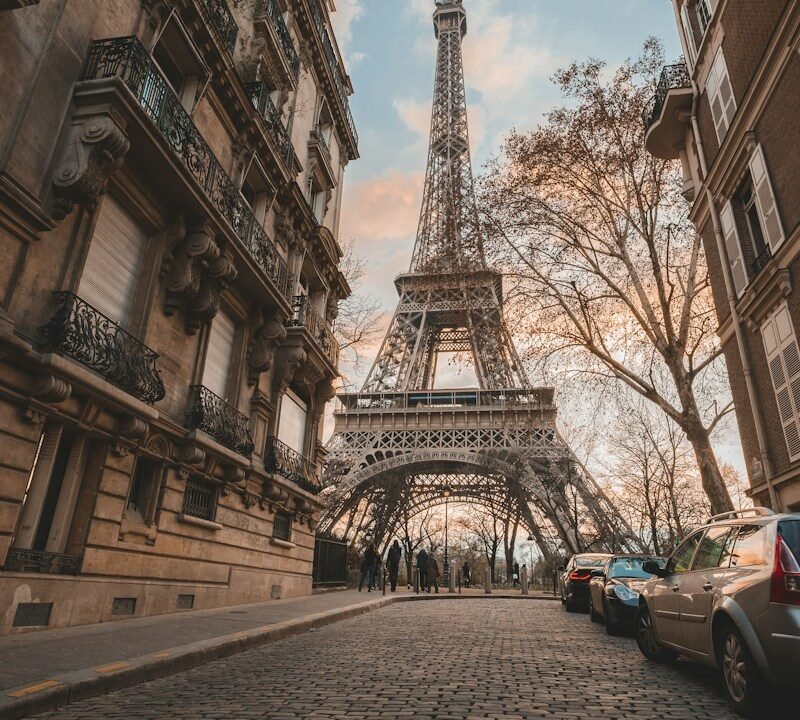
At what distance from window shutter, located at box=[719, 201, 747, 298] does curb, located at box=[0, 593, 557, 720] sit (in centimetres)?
1167

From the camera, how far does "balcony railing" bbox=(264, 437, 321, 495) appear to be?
14.8 m

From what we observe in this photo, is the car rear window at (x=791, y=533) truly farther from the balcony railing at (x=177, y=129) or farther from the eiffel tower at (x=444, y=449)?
the eiffel tower at (x=444, y=449)

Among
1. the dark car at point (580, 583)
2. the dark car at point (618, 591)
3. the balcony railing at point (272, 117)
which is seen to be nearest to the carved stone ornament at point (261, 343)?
the balcony railing at point (272, 117)

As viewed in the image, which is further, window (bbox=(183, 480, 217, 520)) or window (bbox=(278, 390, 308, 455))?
window (bbox=(278, 390, 308, 455))

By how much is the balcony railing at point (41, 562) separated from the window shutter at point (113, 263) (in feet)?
11.4

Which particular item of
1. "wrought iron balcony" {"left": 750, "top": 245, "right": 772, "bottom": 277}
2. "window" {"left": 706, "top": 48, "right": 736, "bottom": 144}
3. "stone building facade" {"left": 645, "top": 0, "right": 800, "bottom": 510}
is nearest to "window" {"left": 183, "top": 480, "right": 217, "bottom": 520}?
"stone building facade" {"left": 645, "top": 0, "right": 800, "bottom": 510}

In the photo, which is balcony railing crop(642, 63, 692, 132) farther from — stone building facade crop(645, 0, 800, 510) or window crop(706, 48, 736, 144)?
window crop(706, 48, 736, 144)

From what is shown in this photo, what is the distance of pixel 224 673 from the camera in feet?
19.8

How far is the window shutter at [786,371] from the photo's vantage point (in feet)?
36.2

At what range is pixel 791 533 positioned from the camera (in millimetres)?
4641

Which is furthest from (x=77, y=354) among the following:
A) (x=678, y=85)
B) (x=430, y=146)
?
(x=430, y=146)

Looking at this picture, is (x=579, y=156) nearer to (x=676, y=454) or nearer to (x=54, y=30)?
(x=54, y=30)

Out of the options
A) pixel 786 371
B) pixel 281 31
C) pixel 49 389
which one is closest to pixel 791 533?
pixel 49 389

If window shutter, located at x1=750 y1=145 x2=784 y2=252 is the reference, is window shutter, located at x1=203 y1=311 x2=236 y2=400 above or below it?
below
